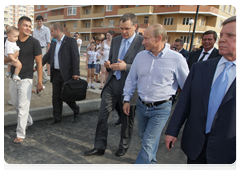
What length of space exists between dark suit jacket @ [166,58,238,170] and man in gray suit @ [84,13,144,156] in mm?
1458

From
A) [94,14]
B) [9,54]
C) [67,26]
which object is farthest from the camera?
[67,26]

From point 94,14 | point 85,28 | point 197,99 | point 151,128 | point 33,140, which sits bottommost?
point 33,140

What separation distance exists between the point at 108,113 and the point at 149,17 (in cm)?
4025

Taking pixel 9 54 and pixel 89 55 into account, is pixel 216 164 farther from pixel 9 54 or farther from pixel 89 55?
pixel 89 55

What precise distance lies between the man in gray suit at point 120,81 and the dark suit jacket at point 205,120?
57.4 inches

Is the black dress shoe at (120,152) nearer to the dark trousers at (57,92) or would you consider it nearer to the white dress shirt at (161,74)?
the white dress shirt at (161,74)

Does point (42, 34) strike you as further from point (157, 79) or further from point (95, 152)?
point (157, 79)

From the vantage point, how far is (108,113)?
3.52 metres

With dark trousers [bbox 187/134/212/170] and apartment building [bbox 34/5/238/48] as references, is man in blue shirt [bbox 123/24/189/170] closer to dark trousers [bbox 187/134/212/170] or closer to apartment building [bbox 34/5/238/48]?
dark trousers [bbox 187/134/212/170]

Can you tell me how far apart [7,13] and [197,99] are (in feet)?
467

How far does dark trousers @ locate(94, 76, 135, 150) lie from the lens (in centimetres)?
346

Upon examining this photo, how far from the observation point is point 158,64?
2.66 m

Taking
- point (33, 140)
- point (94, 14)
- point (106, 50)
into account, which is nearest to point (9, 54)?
point (33, 140)

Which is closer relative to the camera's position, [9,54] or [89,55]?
[9,54]
